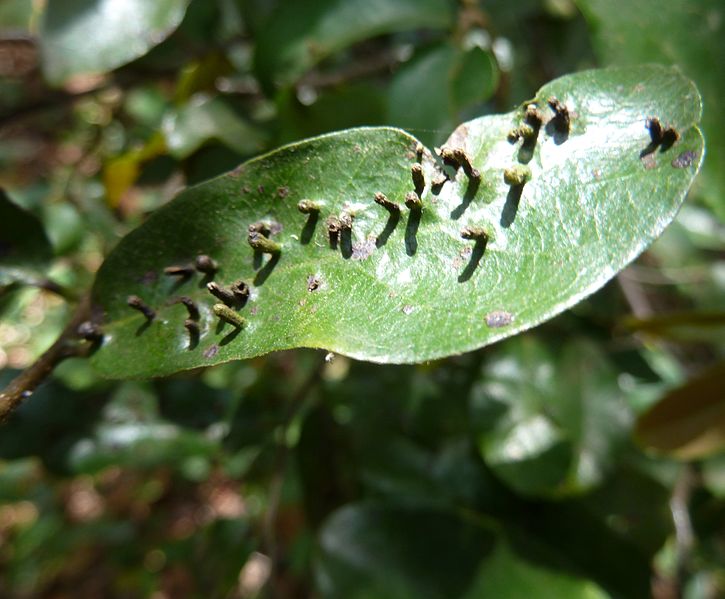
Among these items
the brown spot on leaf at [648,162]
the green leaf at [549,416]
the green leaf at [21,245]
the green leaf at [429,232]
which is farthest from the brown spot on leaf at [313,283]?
the green leaf at [549,416]

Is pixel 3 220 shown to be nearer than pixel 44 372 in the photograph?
No

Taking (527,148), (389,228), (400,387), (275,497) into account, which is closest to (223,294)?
(389,228)

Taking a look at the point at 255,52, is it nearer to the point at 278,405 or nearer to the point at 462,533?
the point at 278,405

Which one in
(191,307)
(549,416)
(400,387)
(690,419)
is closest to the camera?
(191,307)

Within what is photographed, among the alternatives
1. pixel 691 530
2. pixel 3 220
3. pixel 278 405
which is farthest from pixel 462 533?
pixel 3 220

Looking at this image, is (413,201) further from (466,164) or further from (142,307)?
(142,307)

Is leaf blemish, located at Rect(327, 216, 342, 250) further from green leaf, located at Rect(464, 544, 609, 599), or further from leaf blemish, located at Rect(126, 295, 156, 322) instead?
green leaf, located at Rect(464, 544, 609, 599)
